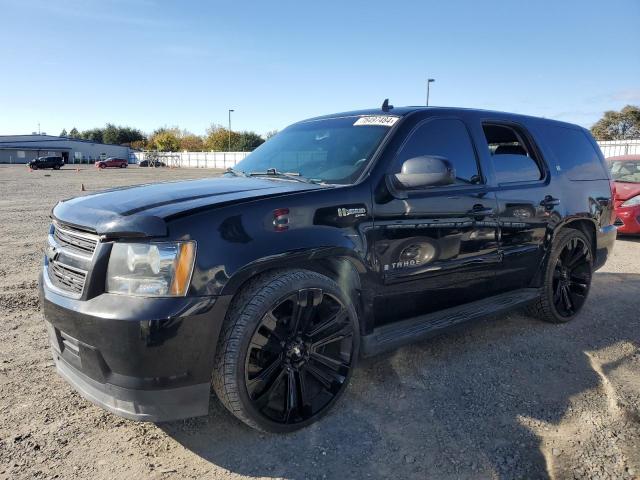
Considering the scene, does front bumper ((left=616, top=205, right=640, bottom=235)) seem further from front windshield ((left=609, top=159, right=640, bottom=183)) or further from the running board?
the running board

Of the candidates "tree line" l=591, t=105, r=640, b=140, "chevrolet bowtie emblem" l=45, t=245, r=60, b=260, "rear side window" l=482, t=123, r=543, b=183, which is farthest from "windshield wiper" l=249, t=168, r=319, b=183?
"tree line" l=591, t=105, r=640, b=140

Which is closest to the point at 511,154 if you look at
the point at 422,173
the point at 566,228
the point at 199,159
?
the point at 566,228

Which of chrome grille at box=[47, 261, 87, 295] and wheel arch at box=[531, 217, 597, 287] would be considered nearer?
chrome grille at box=[47, 261, 87, 295]

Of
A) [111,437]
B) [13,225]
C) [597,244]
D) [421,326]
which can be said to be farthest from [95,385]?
[13,225]

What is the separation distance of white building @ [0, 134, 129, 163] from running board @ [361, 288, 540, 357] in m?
88.1

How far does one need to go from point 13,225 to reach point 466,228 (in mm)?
9576

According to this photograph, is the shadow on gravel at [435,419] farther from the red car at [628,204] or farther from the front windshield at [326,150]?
the red car at [628,204]

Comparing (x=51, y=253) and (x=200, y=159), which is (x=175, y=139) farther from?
(x=51, y=253)

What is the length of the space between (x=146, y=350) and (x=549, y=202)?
3495 mm

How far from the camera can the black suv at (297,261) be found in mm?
2209

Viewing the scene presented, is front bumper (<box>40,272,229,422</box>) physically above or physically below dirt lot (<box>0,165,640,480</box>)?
above

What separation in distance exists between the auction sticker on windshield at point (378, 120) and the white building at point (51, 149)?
87540 millimetres

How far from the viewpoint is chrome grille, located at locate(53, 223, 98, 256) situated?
2.38m

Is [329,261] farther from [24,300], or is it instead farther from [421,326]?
[24,300]
